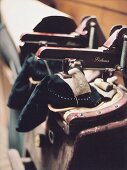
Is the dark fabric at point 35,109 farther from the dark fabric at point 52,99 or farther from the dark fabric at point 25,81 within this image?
the dark fabric at point 25,81

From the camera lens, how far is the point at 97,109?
1394 mm

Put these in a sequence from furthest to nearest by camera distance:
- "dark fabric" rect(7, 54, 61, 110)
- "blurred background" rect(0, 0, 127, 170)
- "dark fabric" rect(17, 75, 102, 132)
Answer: "blurred background" rect(0, 0, 127, 170)
"dark fabric" rect(7, 54, 61, 110)
"dark fabric" rect(17, 75, 102, 132)

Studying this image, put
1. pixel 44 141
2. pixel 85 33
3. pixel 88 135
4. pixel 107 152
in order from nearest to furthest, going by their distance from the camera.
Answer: pixel 88 135 < pixel 107 152 < pixel 44 141 < pixel 85 33

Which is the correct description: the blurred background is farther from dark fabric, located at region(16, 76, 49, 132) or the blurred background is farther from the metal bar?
dark fabric, located at region(16, 76, 49, 132)

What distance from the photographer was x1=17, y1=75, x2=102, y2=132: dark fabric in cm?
139

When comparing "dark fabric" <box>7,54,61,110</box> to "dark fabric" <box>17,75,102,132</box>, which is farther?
"dark fabric" <box>7,54,61,110</box>

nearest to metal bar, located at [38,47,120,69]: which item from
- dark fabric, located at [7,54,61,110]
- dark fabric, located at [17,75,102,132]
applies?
dark fabric, located at [17,75,102,132]

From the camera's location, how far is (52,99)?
1.41 m

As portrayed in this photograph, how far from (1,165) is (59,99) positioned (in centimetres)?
158

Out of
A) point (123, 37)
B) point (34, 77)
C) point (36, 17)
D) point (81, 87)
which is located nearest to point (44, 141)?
point (34, 77)

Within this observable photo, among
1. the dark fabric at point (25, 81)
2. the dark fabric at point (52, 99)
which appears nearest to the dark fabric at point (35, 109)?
the dark fabric at point (52, 99)

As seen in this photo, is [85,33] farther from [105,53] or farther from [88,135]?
[88,135]

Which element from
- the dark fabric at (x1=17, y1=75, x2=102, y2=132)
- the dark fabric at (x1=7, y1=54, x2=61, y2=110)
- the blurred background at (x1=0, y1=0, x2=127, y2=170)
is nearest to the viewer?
the dark fabric at (x1=17, y1=75, x2=102, y2=132)

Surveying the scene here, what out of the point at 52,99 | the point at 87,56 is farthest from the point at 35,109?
the point at 87,56
